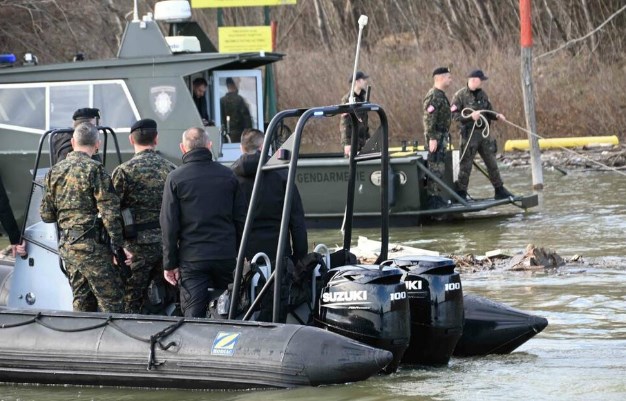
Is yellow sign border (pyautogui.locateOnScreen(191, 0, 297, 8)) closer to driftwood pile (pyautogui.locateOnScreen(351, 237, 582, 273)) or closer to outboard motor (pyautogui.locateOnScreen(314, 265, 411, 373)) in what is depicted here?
driftwood pile (pyautogui.locateOnScreen(351, 237, 582, 273))

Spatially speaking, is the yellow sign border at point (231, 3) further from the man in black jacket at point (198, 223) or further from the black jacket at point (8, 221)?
the man in black jacket at point (198, 223)

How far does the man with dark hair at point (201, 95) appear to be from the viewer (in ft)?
51.7

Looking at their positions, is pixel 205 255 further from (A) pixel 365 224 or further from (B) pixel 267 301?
(A) pixel 365 224

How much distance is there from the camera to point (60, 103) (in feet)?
51.4

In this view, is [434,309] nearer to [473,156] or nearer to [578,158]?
[473,156]

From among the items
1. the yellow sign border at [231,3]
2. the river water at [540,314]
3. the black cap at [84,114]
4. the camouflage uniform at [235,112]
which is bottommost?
the river water at [540,314]

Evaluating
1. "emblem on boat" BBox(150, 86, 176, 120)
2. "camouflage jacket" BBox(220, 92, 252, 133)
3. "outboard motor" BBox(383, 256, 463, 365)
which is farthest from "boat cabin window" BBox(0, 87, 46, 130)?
"outboard motor" BBox(383, 256, 463, 365)

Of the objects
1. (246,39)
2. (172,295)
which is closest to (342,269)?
(172,295)

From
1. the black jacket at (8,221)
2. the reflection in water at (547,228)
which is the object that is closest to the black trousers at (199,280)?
the black jacket at (8,221)

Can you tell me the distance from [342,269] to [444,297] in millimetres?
614

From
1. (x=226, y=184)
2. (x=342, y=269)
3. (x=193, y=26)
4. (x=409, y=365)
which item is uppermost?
(x=193, y=26)

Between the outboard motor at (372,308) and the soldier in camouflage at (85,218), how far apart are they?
1543mm

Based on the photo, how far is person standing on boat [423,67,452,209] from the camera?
1552cm

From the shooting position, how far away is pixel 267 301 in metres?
7.92
